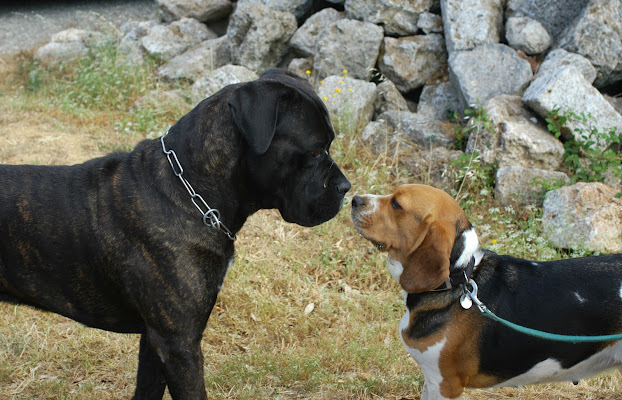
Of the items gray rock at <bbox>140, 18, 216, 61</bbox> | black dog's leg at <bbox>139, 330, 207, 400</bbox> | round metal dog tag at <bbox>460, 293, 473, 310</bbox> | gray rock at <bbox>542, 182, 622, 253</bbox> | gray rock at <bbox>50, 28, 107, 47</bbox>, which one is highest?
round metal dog tag at <bbox>460, 293, 473, 310</bbox>

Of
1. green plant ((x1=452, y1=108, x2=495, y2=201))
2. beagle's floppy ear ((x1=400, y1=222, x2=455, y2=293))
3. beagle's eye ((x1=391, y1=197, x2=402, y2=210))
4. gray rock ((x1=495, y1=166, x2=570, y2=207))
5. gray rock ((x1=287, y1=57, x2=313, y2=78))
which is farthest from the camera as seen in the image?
gray rock ((x1=287, y1=57, x2=313, y2=78))

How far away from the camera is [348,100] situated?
27.2 ft

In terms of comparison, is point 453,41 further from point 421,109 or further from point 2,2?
point 2,2

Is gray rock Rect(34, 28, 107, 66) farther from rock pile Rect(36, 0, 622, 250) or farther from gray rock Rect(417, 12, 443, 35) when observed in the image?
gray rock Rect(417, 12, 443, 35)

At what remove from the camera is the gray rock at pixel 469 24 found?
336 inches

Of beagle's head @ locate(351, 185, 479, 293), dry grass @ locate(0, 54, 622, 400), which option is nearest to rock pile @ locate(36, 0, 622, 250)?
dry grass @ locate(0, 54, 622, 400)

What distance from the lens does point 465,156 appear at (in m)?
7.32

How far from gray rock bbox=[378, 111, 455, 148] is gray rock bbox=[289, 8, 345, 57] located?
5.87 ft

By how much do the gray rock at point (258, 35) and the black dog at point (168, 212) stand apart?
6.05 meters

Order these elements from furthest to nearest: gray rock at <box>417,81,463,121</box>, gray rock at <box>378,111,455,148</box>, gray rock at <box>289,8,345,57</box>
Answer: gray rock at <box>289,8,345,57</box> < gray rock at <box>417,81,463,121</box> < gray rock at <box>378,111,455,148</box>

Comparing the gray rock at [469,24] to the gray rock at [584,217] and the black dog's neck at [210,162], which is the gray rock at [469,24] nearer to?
the gray rock at [584,217]

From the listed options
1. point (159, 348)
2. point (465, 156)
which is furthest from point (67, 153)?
point (159, 348)

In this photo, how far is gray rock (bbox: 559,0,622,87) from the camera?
803 centimetres

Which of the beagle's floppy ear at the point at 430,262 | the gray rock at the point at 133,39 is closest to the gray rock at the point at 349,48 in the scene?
the gray rock at the point at 133,39
